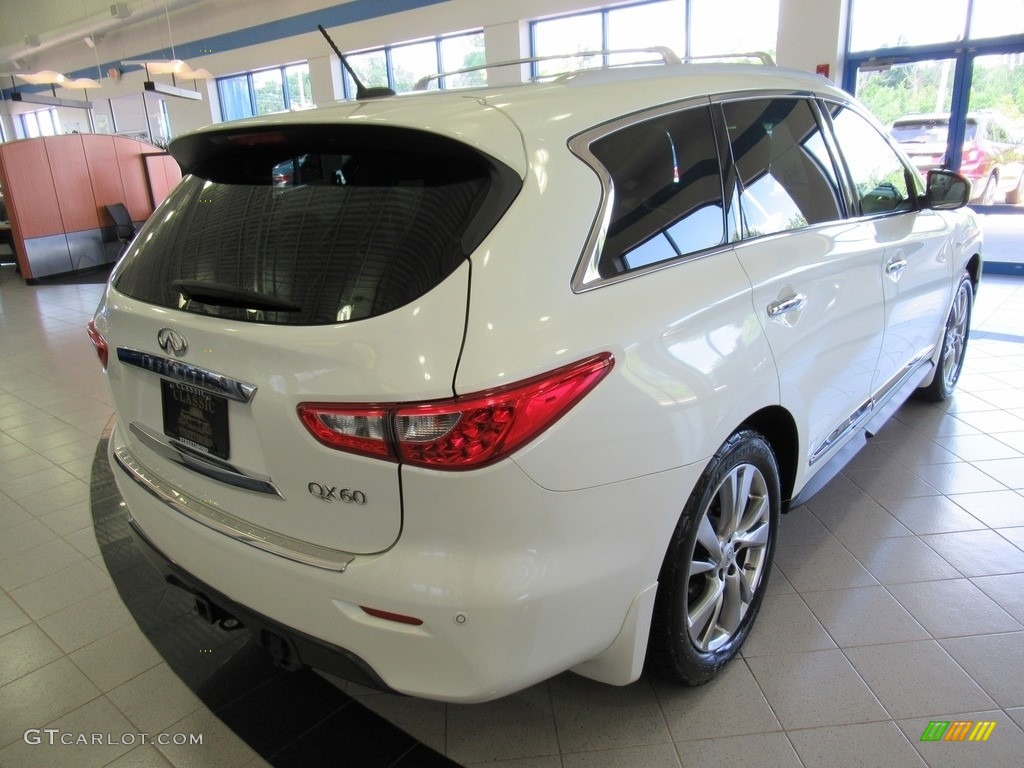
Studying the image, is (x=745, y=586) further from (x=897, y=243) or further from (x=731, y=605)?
(x=897, y=243)

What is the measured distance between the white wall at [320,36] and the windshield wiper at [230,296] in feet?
28.4

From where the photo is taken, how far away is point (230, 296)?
140 cm

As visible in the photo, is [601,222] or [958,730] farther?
[958,730]

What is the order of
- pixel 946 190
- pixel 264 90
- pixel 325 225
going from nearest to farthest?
1. pixel 325 225
2. pixel 946 190
3. pixel 264 90

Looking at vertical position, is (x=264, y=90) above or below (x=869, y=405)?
above

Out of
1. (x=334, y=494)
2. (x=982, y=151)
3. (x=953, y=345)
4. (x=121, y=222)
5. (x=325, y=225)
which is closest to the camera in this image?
(x=334, y=494)

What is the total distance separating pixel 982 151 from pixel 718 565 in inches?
325

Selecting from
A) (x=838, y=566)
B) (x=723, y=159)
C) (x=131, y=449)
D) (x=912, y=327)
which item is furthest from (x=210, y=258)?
(x=912, y=327)

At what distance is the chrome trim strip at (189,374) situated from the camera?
132cm

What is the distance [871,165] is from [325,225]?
6.97ft

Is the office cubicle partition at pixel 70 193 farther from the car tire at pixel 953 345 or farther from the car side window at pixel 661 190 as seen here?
the car side window at pixel 661 190


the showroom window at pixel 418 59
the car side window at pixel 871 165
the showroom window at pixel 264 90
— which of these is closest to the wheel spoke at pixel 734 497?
the car side window at pixel 871 165

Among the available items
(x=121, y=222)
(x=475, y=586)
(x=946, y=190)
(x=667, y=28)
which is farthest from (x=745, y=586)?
(x=121, y=222)

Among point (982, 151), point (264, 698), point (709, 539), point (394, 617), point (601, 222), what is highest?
point (601, 222)
